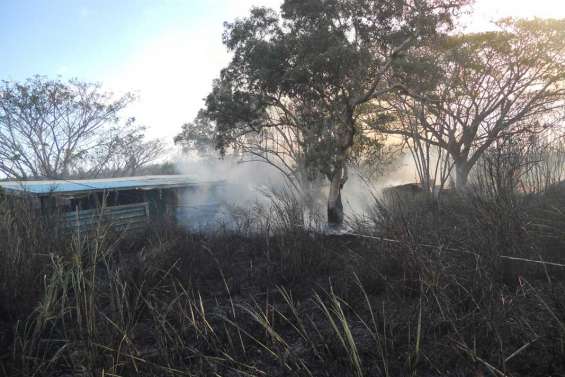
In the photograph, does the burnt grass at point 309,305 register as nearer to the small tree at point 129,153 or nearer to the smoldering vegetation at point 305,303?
the smoldering vegetation at point 305,303

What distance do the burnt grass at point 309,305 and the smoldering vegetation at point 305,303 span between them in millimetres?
19

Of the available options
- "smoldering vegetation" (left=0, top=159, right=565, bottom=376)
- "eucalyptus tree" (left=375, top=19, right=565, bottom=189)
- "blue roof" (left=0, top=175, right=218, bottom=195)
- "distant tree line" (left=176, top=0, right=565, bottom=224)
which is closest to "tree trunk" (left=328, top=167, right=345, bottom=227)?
"distant tree line" (left=176, top=0, right=565, bottom=224)

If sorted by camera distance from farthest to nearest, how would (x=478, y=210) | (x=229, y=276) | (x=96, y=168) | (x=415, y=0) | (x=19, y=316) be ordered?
(x=96, y=168) < (x=415, y=0) < (x=229, y=276) < (x=478, y=210) < (x=19, y=316)

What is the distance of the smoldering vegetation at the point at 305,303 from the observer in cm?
270

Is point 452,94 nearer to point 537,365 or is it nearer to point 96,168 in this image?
point 537,365

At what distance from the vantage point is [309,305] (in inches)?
170

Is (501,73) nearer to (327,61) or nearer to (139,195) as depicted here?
(327,61)

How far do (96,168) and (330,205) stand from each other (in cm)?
2600

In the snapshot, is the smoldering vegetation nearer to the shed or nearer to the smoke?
the smoke

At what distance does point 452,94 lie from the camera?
1705 centimetres

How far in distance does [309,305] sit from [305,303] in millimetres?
62

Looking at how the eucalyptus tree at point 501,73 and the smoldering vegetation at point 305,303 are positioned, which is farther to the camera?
the eucalyptus tree at point 501,73

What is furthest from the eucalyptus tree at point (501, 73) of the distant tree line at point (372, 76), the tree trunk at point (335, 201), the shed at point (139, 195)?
the shed at point (139, 195)

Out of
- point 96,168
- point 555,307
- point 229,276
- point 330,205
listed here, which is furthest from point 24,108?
point 555,307
